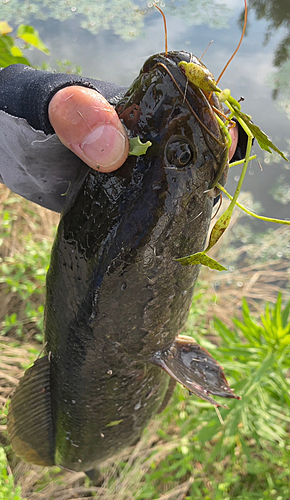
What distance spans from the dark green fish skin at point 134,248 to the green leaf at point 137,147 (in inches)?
0.7

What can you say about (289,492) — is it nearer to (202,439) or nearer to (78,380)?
(202,439)

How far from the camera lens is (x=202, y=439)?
2715 mm

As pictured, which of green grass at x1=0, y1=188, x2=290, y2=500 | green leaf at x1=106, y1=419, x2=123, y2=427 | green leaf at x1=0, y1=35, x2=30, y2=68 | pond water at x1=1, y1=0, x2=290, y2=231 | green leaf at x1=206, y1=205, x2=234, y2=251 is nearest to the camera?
green leaf at x1=206, y1=205, x2=234, y2=251

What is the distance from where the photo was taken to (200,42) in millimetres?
6480

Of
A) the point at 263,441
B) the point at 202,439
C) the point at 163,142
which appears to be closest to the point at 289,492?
the point at 263,441

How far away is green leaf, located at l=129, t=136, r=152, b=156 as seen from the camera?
100 centimetres

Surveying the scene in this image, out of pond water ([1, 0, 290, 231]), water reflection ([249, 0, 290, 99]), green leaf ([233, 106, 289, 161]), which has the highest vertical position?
water reflection ([249, 0, 290, 99])

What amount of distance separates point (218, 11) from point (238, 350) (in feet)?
22.9

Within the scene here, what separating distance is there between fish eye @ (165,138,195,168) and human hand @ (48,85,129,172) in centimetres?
12

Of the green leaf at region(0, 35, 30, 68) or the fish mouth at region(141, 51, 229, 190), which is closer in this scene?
the fish mouth at region(141, 51, 229, 190)

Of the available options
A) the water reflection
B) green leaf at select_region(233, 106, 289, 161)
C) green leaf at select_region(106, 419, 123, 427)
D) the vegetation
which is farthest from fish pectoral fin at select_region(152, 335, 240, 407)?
the water reflection

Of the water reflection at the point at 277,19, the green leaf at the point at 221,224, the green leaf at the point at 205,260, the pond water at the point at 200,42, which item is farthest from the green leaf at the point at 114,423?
the water reflection at the point at 277,19

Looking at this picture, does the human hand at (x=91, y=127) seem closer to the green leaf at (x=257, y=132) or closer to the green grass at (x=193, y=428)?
the green leaf at (x=257, y=132)

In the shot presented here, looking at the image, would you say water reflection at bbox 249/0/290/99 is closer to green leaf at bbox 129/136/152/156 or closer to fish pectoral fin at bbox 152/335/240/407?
fish pectoral fin at bbox 152/335/240/407
